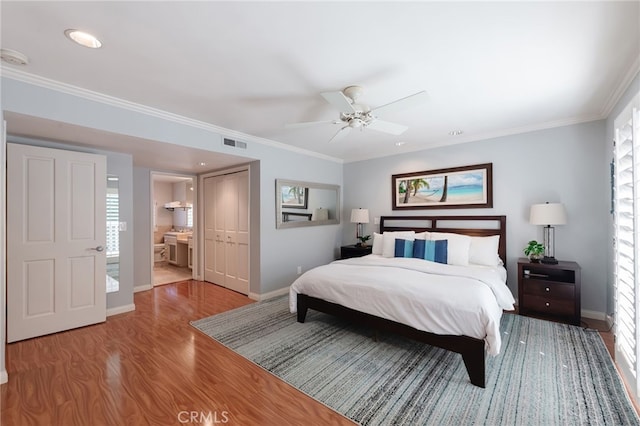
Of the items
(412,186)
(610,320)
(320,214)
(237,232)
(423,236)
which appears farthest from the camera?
(320,214)

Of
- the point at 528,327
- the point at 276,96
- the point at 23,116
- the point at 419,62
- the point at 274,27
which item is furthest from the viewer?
the point at 528,327

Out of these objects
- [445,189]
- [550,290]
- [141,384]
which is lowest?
[141,384]

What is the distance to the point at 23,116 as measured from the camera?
2467mm

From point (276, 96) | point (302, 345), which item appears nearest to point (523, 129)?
point (276, 96)

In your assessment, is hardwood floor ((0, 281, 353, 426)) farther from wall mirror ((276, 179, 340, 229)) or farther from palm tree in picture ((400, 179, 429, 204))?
palm tree in picture ((400, 179, 429, 204))

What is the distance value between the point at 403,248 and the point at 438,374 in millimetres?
2043

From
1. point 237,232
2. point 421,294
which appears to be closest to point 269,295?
point 237,232

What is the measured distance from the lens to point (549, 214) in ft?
11.4

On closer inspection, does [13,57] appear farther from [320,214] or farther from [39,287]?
[320,214]

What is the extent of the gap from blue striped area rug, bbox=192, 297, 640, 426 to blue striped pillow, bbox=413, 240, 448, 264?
106 centimetres

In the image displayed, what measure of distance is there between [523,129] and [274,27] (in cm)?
383

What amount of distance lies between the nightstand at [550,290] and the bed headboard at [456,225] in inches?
19.6

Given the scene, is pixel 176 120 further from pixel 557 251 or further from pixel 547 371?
pixel 557 251

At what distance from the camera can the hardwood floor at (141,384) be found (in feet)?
6.21
